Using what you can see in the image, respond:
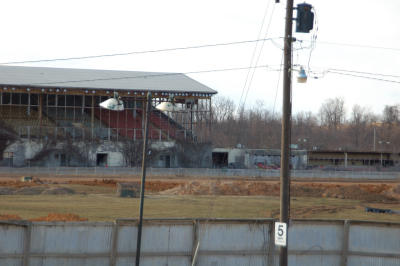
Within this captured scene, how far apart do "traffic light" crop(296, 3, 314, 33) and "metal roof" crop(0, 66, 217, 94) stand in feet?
174

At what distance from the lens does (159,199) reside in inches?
1624

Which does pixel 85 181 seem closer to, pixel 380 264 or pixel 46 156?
pixel 46 156

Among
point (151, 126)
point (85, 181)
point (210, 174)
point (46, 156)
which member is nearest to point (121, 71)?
point (151, 126)

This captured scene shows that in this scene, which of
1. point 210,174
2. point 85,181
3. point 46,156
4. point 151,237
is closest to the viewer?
point 151,237

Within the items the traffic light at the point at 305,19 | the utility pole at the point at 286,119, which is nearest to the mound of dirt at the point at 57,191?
the utility pole at the point at 286,119

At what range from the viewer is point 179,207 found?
3572 cm

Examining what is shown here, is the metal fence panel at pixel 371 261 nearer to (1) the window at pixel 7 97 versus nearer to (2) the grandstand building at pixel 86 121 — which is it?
(2) the grandstand building at pixel 86 121

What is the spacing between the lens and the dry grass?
31.3m

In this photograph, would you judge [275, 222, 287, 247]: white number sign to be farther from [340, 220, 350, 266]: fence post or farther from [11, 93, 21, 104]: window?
[11, 93, 21, 104]: window

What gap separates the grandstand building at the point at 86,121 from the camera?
6981 cm

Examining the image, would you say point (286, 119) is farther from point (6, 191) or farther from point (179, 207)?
point (6, 191)

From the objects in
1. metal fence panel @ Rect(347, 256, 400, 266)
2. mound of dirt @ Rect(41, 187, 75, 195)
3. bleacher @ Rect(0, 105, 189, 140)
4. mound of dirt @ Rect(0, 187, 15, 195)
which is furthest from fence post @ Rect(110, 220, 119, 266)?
bleacher @ Rect(0, 105, 189, 140)

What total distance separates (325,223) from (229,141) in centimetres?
11640

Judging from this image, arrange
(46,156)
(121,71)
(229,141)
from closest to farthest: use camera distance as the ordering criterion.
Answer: (46,156) < (121,71) < (229,141)
